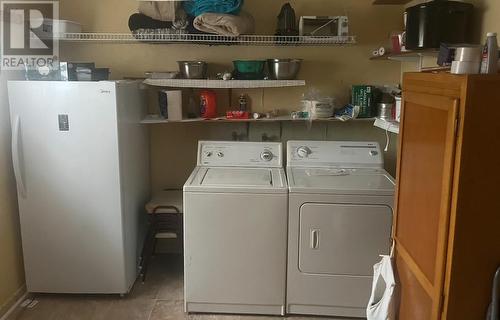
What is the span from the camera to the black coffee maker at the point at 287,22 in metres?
2.90

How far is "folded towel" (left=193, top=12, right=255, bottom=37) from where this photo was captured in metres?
2.73

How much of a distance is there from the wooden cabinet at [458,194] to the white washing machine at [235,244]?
108 cm

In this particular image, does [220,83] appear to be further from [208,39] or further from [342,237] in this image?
[342,237]

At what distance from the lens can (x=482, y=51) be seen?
4.50 ft

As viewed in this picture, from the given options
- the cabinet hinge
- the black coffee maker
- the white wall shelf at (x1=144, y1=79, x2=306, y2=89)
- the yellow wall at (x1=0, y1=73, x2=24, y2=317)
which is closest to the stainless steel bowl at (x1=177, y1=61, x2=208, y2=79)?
the white wall shelf at (x1=144, y1=79, x2=306, y2=89)

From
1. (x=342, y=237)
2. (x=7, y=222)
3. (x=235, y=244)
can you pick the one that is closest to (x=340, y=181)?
(x=342, y=237)

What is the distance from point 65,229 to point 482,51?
238 cm

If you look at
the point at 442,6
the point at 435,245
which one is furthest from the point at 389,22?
the point at 435,245

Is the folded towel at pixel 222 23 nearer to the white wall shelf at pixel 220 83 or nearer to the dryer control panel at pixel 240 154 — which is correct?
the white wall shelf at pixel 220 83

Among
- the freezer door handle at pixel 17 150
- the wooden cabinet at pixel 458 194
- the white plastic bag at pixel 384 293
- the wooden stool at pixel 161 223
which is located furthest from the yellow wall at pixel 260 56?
the wooden cabinet at pixel 458 194

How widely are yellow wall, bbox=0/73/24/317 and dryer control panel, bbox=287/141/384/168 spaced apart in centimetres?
172

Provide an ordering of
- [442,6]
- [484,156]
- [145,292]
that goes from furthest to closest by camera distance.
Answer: [145,292]
[442,6]
[484,156]

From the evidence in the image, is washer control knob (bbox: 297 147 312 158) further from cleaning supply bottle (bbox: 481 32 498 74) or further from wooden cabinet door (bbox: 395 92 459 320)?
cleaning supply bottle (bbox: 481 32 498 74)

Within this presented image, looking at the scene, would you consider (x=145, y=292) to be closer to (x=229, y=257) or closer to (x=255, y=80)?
(x=229, y=257)
